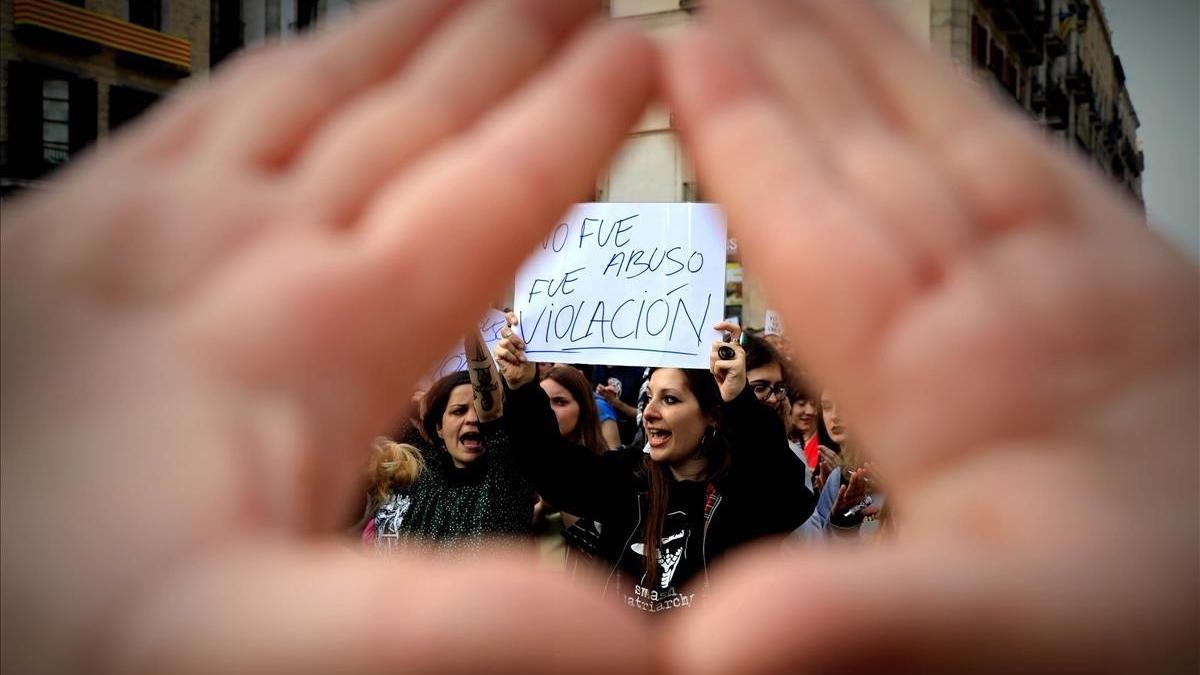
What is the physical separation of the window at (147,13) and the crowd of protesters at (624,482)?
8.74 metres

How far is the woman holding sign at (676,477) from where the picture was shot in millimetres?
2309

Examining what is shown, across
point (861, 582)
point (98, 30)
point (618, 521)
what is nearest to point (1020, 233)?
point (861, 582)

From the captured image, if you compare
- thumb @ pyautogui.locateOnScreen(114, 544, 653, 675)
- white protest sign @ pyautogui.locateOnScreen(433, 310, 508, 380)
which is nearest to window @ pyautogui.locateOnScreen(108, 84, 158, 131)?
white protest sign @ pyautogui.locateOnScreen(433, 310, 508, 380)

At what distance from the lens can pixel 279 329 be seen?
35 centimetres

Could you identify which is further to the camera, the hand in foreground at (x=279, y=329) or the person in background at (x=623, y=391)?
the person in background at (x=623, y=391)

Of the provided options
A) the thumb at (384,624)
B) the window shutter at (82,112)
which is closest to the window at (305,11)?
the window shutter at (82,112)

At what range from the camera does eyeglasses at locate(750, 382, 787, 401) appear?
3072 mm

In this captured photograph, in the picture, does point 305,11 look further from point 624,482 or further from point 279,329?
point 279,329

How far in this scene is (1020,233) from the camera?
1.27ft

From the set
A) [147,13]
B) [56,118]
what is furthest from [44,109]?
[147,13]

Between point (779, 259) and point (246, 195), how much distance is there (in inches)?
7.7

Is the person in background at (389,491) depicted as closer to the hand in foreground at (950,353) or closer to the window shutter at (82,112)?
the hand in foreground at (950,353)

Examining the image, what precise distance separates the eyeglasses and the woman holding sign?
1.71ft

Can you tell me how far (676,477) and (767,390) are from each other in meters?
0.78
